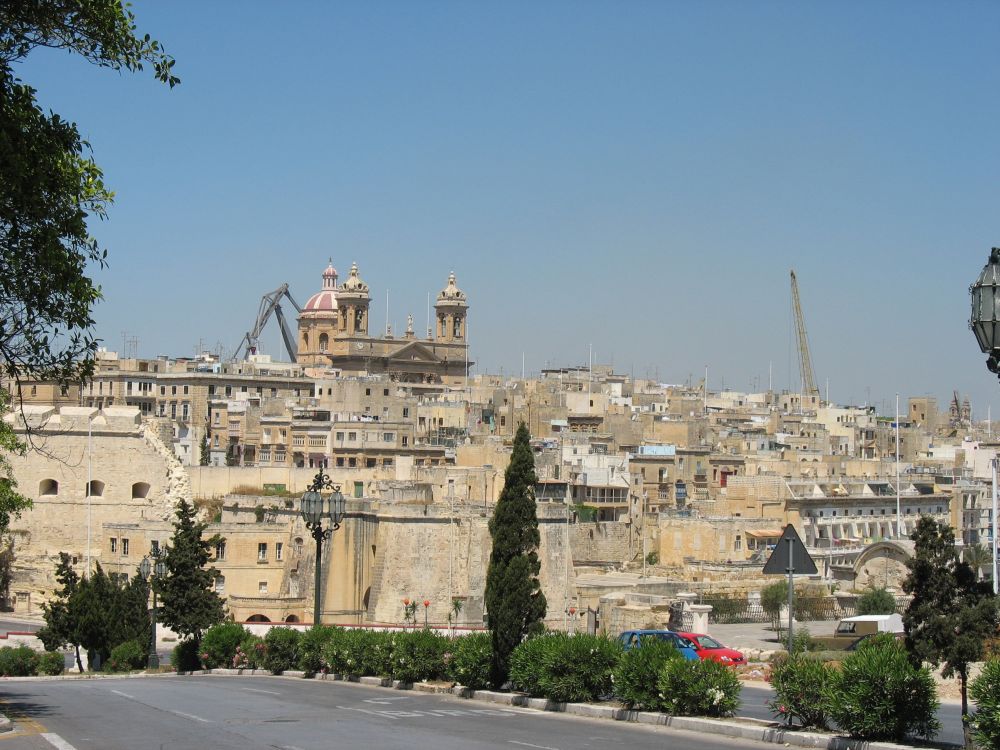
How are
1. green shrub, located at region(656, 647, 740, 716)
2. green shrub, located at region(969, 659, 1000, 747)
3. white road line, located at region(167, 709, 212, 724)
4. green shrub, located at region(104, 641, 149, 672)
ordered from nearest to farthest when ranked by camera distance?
green shrub, located at region(969, 659, 1000, 747)
green shrub, located at region(656, 647, 740, 716)
white road line, located at region(167, 709, 212, 724)
green shrub, located at region(104, 641, 149, 672)

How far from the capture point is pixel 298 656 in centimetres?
2747

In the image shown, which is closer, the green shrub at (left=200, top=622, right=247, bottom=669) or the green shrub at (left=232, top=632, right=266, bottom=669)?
the green shrub at (left=232, top=632, right=266, bottom=669)

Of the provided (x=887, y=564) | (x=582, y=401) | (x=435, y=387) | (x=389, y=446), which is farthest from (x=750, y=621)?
(x=435, y=387)

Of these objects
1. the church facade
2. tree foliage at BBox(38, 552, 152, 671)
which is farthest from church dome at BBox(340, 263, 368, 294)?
tree foliage at BBox(38, 552, 152, 671)

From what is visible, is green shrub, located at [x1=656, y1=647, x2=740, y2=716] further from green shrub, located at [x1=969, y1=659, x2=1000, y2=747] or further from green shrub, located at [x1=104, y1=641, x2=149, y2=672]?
green shrub, located at [x1=104, y1=641, x2=149, y2=672]

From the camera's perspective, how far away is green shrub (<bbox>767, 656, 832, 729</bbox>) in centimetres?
1507

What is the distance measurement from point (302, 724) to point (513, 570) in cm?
454

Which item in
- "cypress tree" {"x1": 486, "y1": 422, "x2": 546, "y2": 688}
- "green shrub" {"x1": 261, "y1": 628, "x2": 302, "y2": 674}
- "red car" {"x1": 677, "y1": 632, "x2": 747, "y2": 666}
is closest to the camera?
"cypress tree" {"x1": 486, "y1": 422, "x2": 546, "y2": 688}

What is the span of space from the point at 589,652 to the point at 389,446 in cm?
6483

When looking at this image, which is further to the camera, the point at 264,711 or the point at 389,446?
the point at 389,446

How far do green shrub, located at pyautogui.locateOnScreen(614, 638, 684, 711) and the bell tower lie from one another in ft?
375

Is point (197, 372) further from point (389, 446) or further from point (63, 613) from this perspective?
point (63, 613)

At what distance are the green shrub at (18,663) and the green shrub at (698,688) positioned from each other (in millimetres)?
22219

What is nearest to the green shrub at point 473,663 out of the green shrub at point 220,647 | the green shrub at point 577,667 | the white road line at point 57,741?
the green shrub at point 577,667
